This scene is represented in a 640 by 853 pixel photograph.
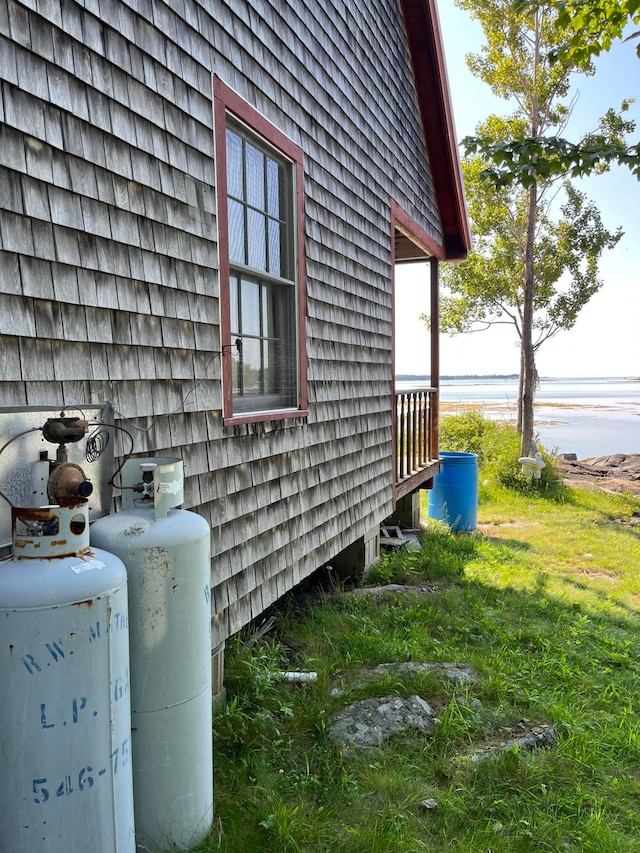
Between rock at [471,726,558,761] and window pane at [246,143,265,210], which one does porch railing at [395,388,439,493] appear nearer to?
window pane at [246,143,265,210]

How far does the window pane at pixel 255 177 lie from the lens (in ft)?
12.3

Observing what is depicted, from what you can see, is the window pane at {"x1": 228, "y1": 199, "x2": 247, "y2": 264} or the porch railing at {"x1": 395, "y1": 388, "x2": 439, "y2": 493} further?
the porch railing at {"x1": 395, "y1": 388, "x2": 439, "y2": 493}

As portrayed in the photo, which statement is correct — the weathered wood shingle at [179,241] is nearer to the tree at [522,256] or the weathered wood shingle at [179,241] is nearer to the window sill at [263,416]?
the window sill at [263,416]

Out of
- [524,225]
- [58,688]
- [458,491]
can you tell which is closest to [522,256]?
[524,225]

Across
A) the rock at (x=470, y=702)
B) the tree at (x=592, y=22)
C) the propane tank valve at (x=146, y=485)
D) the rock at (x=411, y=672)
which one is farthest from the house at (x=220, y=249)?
the tree at (x=592, y=22)

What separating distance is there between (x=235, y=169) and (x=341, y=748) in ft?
9.68

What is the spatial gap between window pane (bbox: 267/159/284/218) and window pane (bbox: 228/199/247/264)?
0.43 metres

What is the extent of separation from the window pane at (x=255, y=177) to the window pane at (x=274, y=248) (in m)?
0.16

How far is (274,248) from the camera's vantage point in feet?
13.3

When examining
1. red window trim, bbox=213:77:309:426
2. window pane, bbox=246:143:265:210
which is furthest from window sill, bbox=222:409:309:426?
window pane, bbox=246:143:265:210

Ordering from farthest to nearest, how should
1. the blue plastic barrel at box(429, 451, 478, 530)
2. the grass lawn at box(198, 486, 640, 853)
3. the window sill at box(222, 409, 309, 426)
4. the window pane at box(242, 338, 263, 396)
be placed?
the blue plastic barrel at box(429, 451, 478, 530) → the window pane at box(242, 338, 263, 396) → the window sill at box(222, 409, 309, 426) → the grass lawn at box(198, 486, 640, 853)

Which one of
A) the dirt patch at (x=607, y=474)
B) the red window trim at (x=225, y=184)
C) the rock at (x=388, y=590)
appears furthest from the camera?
the dirt patch at (x=607, y=474)

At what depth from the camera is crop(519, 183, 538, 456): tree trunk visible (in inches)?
498

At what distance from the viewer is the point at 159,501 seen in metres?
2.21
